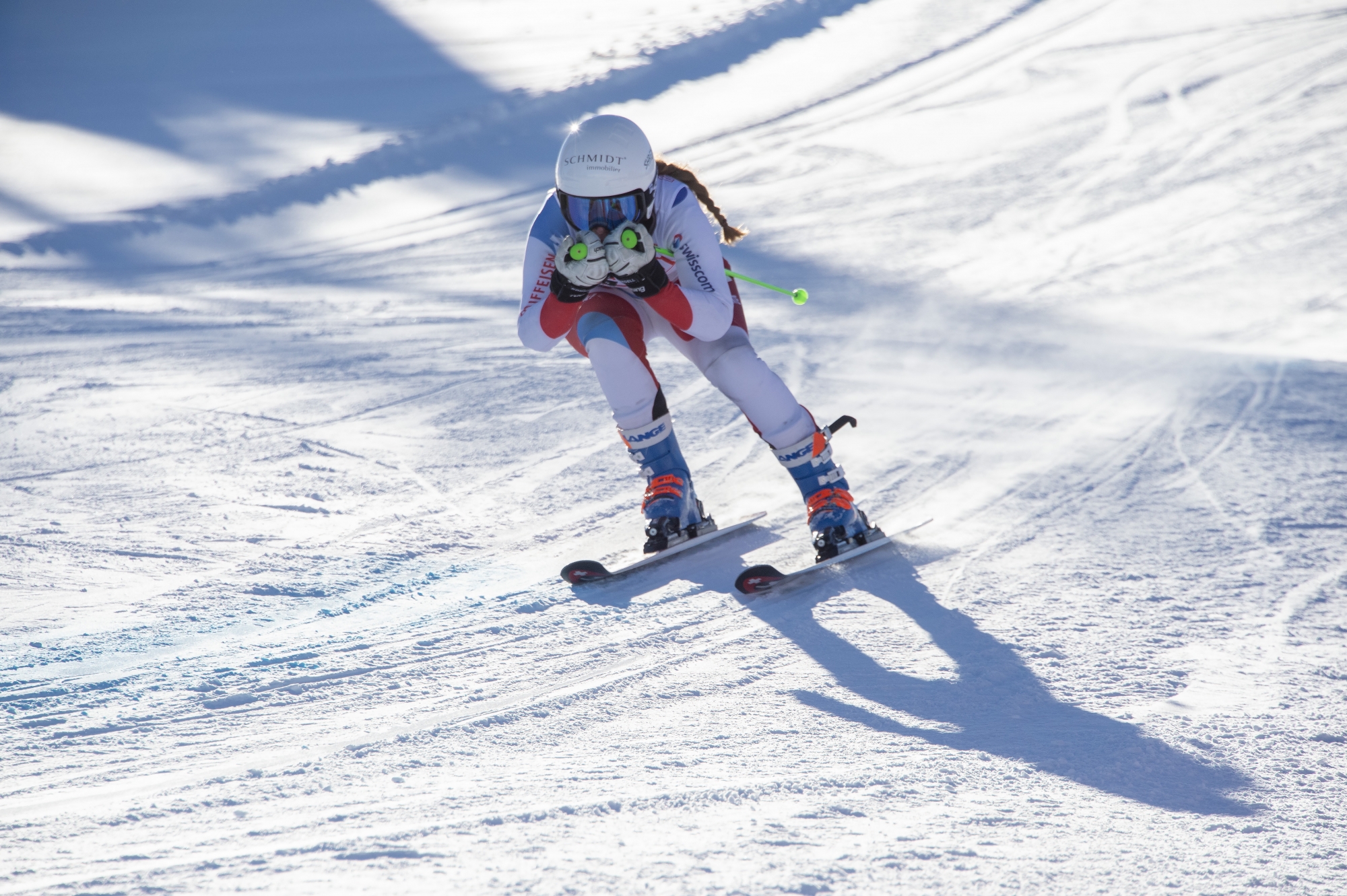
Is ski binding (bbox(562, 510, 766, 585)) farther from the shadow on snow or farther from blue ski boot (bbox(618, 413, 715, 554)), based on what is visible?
the shadow on snow

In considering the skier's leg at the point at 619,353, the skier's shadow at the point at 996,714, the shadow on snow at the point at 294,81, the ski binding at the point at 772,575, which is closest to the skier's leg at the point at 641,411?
the skier's leg at the point at 619,353

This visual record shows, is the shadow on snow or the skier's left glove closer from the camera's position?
the skier's left glove

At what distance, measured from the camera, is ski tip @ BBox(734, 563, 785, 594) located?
3223mm

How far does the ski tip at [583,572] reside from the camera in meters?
3.34

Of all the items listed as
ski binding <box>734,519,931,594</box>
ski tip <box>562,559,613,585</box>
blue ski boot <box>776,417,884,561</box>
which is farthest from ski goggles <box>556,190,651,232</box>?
ski binding <box>734,519,931,594</box>

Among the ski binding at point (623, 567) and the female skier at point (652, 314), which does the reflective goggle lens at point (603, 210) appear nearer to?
the female skier at point (652, 314)

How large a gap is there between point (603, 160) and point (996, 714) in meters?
1.90

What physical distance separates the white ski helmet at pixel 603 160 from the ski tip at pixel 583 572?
1.12 metres

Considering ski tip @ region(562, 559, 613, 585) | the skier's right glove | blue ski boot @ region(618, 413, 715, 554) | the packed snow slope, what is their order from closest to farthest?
the packed snow slope, the skier's right glove, ski tip @ region(562, 559, 613, 585), blue ski boot @ region(618, 413, 715, 554)

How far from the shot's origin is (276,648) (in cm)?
297

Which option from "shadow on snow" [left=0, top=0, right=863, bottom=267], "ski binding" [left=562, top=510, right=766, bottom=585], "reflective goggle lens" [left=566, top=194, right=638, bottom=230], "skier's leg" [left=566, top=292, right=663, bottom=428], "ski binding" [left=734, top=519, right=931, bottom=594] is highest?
"shadow on snow" [left=0, top=0, right=863, bottom=267]

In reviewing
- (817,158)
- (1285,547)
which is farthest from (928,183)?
(1285,547)

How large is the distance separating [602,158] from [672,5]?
35.6 feet

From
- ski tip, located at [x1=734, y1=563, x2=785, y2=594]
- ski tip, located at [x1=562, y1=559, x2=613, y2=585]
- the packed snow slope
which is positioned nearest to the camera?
the packed snow slope
